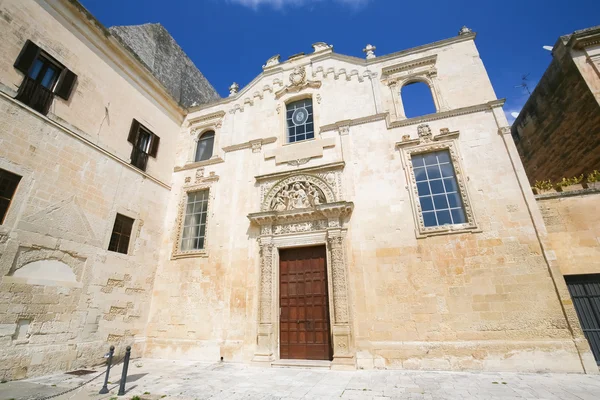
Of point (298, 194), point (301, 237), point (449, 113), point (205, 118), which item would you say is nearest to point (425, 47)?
point (449, 113)

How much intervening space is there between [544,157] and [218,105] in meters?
12.8

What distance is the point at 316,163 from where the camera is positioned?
363 inches

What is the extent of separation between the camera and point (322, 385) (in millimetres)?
5133

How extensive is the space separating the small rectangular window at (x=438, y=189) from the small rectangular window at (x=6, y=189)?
995 centimetres

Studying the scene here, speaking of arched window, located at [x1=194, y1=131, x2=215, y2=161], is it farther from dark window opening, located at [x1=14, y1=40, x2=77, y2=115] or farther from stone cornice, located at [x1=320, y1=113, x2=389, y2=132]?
stone cornice, located at [x1=320, y1=113, x2=389, y2=132]

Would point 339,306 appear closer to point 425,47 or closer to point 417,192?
point 417,192

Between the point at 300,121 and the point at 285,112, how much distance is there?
816mm

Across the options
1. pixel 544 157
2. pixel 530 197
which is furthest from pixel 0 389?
pixel 544 157

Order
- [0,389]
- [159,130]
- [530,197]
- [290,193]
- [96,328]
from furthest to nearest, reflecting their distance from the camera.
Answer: [159,130], [290,193], [96,328], [530,197], [0,389]

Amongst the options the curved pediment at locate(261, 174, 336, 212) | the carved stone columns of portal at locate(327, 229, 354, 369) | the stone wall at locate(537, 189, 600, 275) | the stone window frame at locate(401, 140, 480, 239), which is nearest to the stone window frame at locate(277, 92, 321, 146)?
the curved pediment at locate(261, 174, 336, 212)

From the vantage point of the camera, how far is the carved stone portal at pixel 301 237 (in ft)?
23.3

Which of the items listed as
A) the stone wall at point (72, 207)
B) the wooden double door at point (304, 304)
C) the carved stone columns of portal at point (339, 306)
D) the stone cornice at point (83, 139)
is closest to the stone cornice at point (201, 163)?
the stone cornice at point (83, 139)

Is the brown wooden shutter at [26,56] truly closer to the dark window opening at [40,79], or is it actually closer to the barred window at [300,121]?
the dark window opening at [40,79]

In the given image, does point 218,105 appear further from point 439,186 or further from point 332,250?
point 439,186
